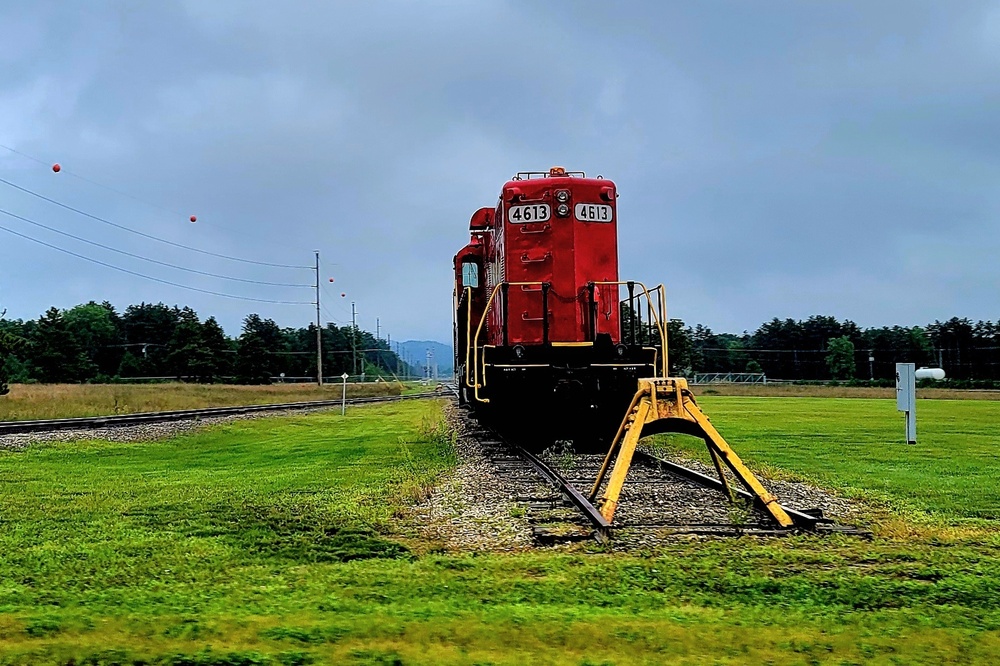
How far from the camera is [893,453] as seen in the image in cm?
1495

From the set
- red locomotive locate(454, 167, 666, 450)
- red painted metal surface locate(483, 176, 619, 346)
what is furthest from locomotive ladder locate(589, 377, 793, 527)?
red painted metal surface locate(483, 176, 619, 346)

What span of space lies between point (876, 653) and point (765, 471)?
26.3 ft

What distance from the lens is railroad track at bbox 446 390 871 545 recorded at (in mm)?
7223

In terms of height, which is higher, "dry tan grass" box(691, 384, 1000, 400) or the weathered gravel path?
the weathered gravel path

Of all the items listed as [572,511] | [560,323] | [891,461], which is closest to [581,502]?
[572,511]

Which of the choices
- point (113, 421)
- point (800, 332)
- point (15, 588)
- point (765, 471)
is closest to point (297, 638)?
point (15, 588)

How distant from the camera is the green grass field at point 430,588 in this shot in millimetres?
4242

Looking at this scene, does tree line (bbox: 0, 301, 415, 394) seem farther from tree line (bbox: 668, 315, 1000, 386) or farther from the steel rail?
the steel rail

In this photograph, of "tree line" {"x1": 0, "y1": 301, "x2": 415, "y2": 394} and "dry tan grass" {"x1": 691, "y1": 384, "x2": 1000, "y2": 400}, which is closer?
"dry tan grass" {"x1": 691, "y1": 384, "x2": 1000, "y2": 400}

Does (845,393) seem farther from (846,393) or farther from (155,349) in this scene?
(155,349)

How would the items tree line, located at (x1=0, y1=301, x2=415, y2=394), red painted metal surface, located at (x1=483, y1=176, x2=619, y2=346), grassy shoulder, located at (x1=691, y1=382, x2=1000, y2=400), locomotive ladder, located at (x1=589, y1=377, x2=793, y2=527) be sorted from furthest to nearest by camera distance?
tree line, located at (x1=0, y1=301, x2=415, y2=394) < grassy shoulder, located at (x1=691, y1=382, x2=1000, y2=400) < red painted metal surface, located at (x1=483, y1=176, x2=619, y2=346) < locomotive ladder, located at (x1=589, y1=377, x2=793, y2=527)

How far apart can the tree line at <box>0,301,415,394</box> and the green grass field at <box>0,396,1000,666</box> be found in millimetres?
61217

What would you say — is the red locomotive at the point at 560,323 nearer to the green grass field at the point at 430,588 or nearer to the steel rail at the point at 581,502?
the steel rail at the point at 581,502

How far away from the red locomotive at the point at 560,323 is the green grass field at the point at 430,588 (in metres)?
2.88
